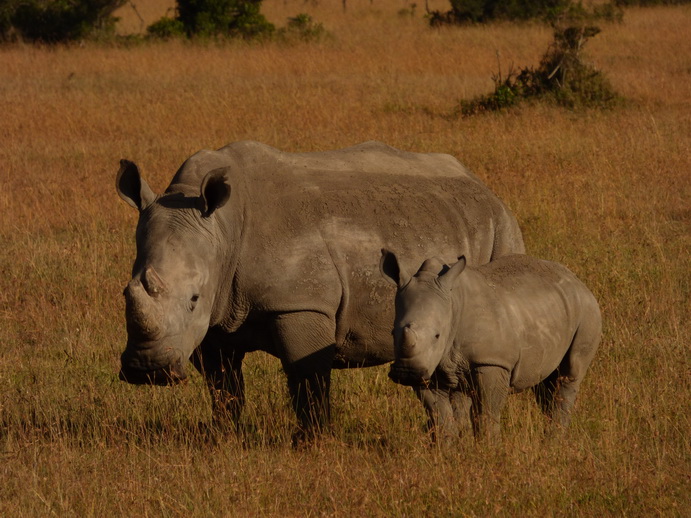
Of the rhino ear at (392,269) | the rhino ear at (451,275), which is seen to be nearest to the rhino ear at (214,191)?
the rhino ear at (392,269)

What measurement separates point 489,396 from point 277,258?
124cm

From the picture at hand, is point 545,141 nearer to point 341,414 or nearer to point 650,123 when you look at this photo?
point 650,123

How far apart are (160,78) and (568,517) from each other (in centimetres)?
1660

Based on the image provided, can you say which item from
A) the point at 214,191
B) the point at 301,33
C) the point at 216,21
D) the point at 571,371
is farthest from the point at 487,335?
the point at 216,21

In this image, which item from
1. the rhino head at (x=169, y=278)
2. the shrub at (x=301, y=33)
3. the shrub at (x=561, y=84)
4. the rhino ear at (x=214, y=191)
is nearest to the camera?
the rhino head at (x=169, y=278)

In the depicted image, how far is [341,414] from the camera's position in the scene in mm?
6430

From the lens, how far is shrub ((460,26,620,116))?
54.1 ft

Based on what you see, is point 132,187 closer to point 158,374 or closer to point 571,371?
point 158,374

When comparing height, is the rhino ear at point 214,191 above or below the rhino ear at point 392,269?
above

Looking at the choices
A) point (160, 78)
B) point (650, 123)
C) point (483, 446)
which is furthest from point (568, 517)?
point (160, 78)

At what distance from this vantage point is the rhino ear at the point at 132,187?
215 inches

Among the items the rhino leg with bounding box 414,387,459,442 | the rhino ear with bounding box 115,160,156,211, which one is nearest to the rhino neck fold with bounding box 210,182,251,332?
the rhino ear with bounding box 115,160,156,211

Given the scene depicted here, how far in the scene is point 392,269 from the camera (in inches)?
206

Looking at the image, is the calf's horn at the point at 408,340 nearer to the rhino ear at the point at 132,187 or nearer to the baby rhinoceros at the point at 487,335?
the baby rhinoceros at the point at 487,335
